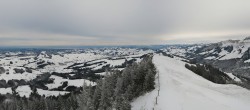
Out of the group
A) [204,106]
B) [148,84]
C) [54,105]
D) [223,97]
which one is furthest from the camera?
[54,105]

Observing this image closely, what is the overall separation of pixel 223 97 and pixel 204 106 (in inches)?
488

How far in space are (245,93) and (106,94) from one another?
35.1 m

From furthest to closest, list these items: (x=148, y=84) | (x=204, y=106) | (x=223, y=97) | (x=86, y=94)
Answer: (x=86, y=94)
(x=148, y=84)
(x=223, y=97)
(x=204, y=106)

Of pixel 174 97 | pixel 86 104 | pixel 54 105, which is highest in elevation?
pixel 174 97

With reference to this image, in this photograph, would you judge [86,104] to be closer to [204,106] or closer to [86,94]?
[86,94]

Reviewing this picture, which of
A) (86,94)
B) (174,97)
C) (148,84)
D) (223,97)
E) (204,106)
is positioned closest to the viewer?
(204,106)

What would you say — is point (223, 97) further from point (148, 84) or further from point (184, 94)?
point (148, 84)

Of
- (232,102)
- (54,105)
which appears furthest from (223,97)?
(54,105)

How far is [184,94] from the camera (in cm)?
6350

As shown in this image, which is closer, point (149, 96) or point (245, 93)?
point (149, 96)

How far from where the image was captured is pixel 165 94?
6462 cm

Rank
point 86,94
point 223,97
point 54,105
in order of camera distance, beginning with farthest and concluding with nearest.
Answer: point 54,105
point 86,94
point 223,97

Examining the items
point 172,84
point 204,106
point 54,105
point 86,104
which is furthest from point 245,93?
point 54,105

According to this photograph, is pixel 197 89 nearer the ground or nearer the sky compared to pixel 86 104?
nearer the sky
